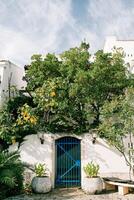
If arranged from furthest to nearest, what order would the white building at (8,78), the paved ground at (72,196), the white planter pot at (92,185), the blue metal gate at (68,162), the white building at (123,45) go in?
the white building at (123,45) < the white building at (8,78) < the blue metal gate at (68,162) < the white planter pot at (92,185) < the paved ground at (72,196)

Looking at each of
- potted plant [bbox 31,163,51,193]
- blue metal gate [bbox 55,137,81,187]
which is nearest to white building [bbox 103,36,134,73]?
blue metal gate [bbox 55,137,81,187]

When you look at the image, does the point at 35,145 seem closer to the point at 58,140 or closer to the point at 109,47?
the point at 58,140

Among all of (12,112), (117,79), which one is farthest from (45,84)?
(117,79)

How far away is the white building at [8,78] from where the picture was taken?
18.0 meters

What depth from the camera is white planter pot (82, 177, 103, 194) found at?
13758 mm

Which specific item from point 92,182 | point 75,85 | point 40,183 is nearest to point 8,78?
point 75,85

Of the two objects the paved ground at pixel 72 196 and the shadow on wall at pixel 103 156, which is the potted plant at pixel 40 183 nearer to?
Answer: the paved ground at pixel 72 196

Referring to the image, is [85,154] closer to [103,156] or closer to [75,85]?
[103,156]

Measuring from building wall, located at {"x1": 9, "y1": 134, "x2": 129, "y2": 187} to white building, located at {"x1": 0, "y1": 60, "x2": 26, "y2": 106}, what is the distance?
3369mm

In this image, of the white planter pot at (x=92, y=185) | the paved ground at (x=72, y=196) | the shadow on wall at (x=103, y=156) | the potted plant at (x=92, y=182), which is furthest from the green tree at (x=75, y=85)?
the paved ground at (x=72, y=196)

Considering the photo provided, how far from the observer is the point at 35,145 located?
15.8m

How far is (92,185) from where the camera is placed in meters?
13.8

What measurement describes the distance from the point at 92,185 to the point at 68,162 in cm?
252

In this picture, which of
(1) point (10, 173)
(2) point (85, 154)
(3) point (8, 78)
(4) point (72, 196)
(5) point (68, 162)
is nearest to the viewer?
(1) point (10, 173)
